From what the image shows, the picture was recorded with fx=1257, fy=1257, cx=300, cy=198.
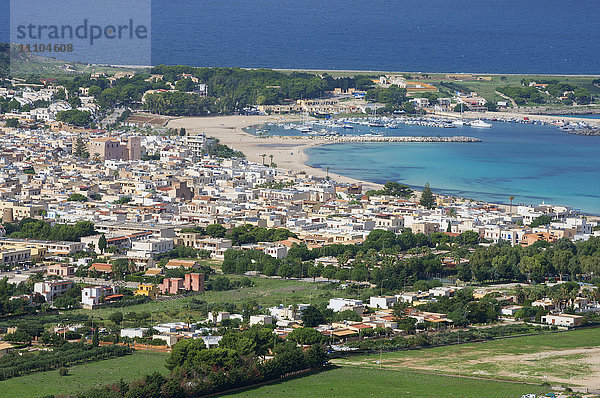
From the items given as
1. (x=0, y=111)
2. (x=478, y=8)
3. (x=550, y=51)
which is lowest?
(x=0, y=111)

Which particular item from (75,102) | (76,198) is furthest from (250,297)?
(75,102)

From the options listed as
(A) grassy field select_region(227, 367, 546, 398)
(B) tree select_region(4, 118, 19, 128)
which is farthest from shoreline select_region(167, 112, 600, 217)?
(A) grassy field select_region(227, 367, 546, 398)

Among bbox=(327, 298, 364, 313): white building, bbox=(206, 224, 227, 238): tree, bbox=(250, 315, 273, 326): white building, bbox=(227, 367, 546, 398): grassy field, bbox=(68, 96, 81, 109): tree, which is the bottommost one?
bbox=(227, 367, 546, 398): grassy field

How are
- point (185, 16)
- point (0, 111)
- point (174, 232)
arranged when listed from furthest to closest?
point (185, 16)
point (0, 111)
point (174, 232)

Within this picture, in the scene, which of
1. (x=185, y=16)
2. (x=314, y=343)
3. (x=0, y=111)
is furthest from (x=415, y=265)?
(x=185, y=16)

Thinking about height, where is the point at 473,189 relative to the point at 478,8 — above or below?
below

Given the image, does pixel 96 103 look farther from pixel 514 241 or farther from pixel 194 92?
pixel 514 241

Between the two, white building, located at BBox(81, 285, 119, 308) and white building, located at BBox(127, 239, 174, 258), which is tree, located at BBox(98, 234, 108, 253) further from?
white building, located at BBox(81, 285, 119, 308)

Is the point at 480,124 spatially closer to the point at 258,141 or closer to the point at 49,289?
the point at 258,141
